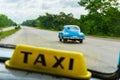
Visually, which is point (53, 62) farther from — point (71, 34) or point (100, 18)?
point (100, 18)

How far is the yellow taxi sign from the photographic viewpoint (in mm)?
1644

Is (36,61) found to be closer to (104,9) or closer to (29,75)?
(29,75)

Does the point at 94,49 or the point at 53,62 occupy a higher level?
the point at 53,62

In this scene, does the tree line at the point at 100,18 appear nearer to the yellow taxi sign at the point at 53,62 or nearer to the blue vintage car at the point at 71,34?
the blue vintage car at the point at 71,34

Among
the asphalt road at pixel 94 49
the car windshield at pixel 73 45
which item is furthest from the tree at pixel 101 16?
the asphalt road at pixel 94 49

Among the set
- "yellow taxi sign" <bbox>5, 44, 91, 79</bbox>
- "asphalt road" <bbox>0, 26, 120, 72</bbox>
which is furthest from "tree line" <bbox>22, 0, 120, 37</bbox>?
"yellow taxi sign" <bbox>5, 44, 91, 79</bbox>

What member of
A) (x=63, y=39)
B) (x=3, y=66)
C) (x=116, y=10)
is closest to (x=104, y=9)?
(x=116, y=10)

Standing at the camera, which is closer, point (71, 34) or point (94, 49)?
point (94, 49)

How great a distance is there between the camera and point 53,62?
1.67m

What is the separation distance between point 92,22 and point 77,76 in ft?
213

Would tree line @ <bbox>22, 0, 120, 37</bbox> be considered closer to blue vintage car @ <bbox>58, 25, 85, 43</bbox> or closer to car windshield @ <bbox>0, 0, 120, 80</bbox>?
car windshield @ <bbox>0, 0, 120, 80</bbox>

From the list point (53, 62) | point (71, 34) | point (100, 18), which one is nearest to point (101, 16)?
point (100, 18)

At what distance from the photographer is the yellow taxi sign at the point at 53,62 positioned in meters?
1.64

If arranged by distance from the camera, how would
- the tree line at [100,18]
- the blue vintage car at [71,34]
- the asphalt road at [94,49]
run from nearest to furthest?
the asphalt road at [94,49] → the blue vintage car at [71,34] → the tree line at [100,18]
